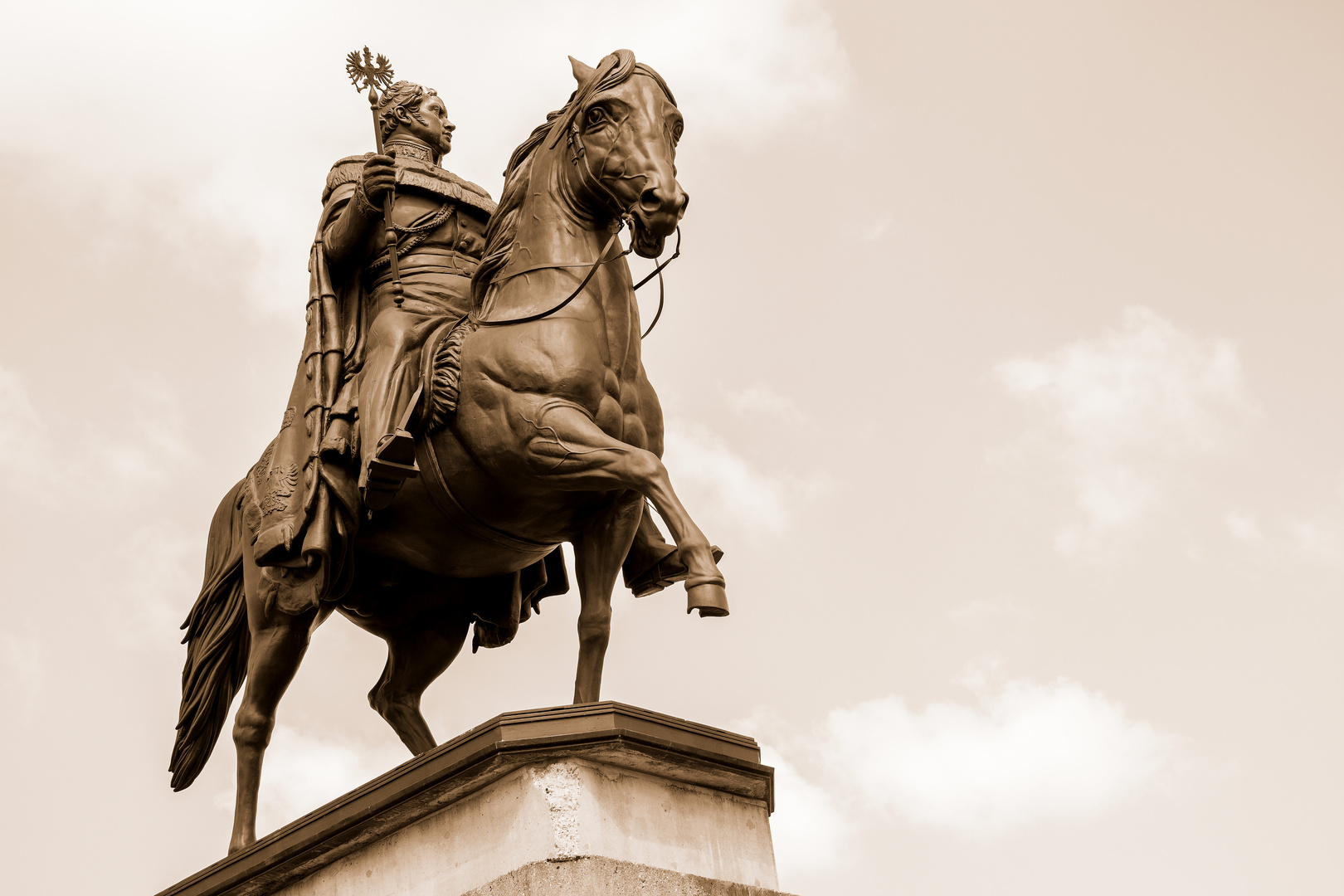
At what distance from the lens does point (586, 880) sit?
639cm

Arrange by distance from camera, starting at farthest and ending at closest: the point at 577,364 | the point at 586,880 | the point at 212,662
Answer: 1. the point at 212,662
2. the point at 577,364
3. the point at 586,880

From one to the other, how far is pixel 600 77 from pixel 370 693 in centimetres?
343

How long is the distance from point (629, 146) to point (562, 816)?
2.80 metres

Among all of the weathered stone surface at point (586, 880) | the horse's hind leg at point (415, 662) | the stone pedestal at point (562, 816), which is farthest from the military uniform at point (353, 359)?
the weathered stone surface at point (586, 880)

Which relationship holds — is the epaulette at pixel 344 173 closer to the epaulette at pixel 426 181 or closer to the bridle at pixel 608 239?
the epaulette at pixel 426 181

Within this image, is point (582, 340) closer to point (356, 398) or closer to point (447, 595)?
point (356, 398)

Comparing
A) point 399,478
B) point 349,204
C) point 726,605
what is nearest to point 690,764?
point 726,605

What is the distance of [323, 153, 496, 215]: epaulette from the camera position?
8922mm

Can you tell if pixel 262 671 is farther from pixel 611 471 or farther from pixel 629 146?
pixel 629 146

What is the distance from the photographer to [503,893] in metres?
6.47

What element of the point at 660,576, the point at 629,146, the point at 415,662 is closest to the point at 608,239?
the point at 629,146

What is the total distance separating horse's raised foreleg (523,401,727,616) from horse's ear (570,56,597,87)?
1.52m

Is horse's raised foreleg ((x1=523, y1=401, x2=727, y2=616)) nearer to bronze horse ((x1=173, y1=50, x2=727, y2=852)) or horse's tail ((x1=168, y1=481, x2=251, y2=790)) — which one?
bronze horse ((x1=173, y1=50, x2=727, y2=852))

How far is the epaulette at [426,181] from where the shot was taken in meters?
8.92
